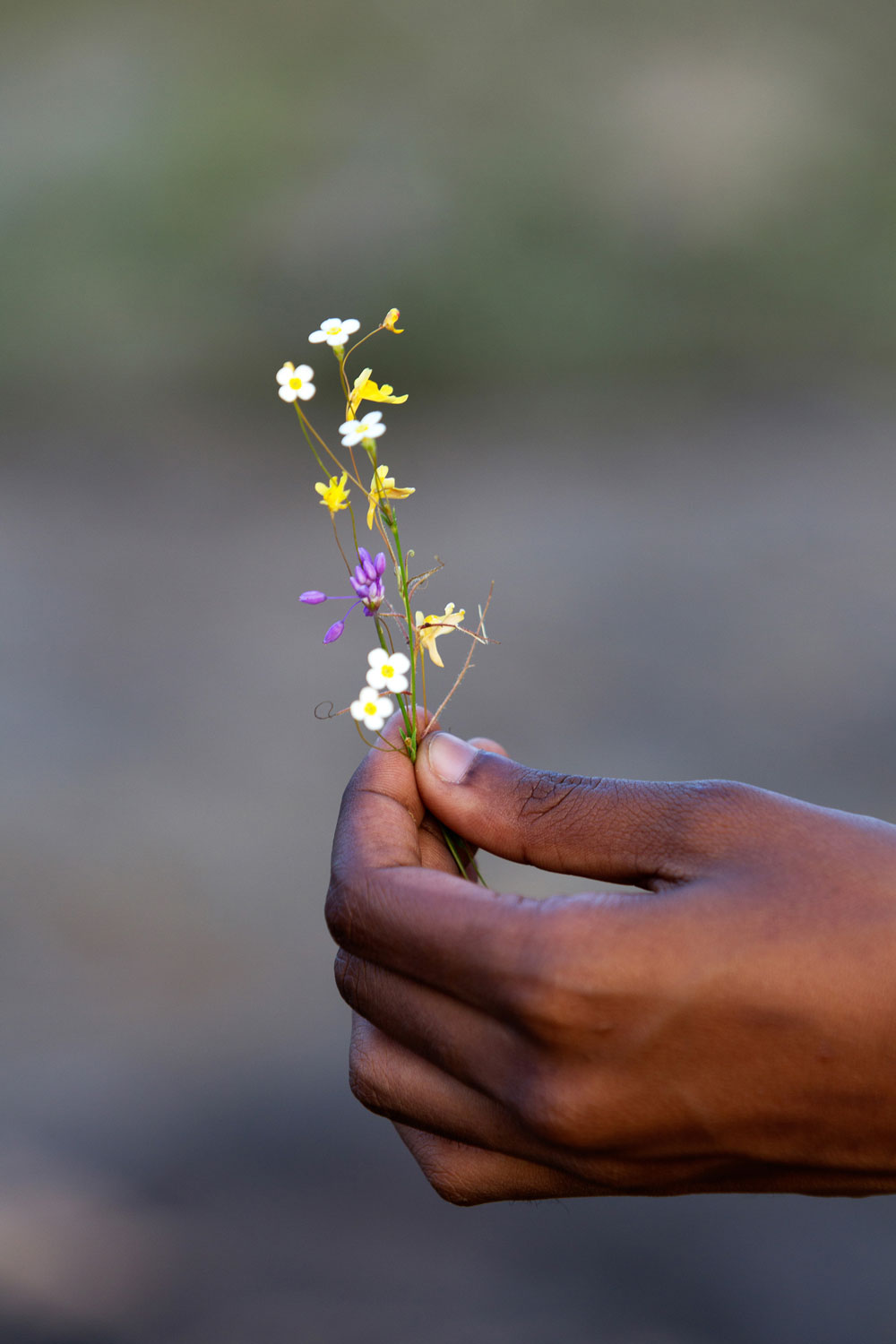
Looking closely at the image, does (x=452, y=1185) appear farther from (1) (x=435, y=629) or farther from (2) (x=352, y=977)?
(1) (x=435, y=629)

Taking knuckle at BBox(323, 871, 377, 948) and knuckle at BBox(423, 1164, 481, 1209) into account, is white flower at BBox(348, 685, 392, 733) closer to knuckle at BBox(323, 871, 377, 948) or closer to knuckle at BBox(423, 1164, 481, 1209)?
knuckle at BBox(323, 871, 377, 948)

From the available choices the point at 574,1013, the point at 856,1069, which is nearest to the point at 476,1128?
the point at 574,1013

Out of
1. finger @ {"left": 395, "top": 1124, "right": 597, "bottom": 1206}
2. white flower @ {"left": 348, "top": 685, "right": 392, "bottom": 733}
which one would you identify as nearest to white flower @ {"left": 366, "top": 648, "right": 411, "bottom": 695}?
white flower @ {"left": 348, "top": 685, "right": 392, "bottom": 733}

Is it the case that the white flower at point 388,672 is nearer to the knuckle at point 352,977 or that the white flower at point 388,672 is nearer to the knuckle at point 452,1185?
the knuckle at point 352,977

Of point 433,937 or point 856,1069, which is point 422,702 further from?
point 856,1069

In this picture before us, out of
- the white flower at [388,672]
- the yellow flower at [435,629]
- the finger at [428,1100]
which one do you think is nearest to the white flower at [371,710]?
the white flower at [388,672]

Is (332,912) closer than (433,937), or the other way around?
(433,937)
